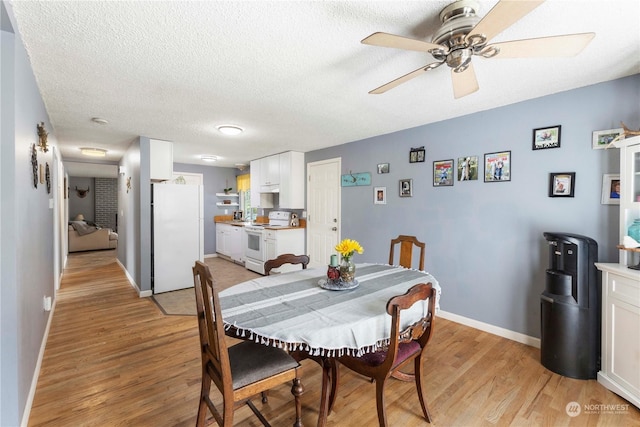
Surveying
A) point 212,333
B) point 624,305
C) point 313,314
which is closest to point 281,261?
point 313,314

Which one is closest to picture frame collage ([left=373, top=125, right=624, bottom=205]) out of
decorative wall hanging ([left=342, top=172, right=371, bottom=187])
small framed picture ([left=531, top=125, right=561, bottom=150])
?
small framed picture ([left=531, top=125, right=561, bottom=150])

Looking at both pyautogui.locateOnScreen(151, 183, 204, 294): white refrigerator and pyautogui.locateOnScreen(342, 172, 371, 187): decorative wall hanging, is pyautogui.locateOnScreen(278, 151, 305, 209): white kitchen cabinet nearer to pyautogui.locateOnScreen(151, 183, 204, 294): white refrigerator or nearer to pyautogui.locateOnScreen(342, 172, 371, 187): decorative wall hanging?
pyautogui.locateOnScreen(342, 172, 371, 187): decorative wall hanging

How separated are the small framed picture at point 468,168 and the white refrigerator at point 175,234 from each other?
3666 millimetres

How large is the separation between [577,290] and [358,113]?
7.90 feet

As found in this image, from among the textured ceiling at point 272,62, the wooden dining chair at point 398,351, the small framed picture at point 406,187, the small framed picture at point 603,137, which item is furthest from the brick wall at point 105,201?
the small framed picture at point 603,137

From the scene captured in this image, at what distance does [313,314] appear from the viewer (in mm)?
1463

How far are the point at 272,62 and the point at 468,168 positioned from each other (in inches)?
89.1

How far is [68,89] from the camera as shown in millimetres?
2383

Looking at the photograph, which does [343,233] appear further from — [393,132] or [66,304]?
[66,304]

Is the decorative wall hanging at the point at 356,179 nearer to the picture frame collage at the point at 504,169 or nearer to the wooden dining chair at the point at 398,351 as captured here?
the picture frame collage at the point at 504,169

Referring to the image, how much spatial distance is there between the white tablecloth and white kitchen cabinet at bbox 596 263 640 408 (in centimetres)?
138

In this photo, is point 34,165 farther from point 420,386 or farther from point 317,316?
point 420,386

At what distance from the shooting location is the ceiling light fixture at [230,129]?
3.47 meters

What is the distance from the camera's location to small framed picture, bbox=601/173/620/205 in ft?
7.09
